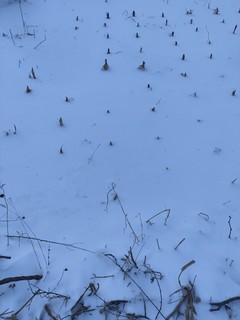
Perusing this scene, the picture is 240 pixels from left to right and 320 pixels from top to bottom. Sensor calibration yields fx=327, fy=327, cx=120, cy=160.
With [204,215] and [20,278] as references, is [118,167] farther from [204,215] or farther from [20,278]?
[20,278]

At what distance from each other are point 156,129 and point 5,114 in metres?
1.56

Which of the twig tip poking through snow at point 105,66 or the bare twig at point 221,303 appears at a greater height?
the twig tip poking through snow at point 105,66

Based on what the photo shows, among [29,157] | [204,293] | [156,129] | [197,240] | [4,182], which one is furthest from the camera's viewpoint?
[156,129]

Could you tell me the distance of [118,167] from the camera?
3.02m

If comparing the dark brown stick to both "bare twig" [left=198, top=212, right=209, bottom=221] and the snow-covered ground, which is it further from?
"bare twig" [left=198, top=212, right=209, bottom=221]

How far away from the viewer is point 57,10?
4.97 m

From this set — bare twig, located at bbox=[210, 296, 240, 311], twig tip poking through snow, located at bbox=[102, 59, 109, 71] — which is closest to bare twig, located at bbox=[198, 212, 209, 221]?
bare twig, located at bbox=[210, 296, 240, 311]

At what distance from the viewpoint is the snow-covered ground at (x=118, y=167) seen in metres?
2.29

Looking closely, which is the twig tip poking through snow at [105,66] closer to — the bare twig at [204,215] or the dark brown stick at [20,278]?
the bare twig at [204,215]

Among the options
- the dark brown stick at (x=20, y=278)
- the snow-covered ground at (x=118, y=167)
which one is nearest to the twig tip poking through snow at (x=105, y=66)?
the snow-covered ground at (x=118, y=167)

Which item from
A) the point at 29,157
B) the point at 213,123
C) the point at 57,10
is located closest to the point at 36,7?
the point at 57,10

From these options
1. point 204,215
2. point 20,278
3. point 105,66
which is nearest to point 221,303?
point 204,215

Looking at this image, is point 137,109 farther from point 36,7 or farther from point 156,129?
point 36,7

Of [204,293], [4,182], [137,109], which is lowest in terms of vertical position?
[204,293]
